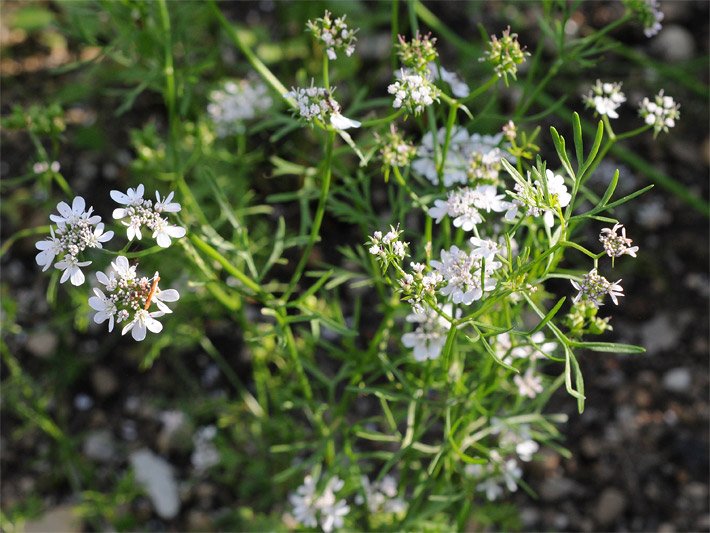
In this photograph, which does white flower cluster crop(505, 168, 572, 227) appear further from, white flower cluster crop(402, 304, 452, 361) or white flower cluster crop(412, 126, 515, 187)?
white flower cluster crop(402, 304, 452, 361)

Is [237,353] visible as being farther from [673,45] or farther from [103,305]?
[673,45]

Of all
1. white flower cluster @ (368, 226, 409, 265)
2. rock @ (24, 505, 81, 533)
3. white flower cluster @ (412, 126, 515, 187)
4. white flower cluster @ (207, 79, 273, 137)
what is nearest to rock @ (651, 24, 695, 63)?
white flower cluster @ (207, 79, 273, 137)

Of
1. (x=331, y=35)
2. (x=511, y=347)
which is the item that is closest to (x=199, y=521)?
(x=511, y=347)

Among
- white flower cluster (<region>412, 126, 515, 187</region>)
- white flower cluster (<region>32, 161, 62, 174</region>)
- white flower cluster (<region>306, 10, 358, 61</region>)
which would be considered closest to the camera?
white flower cluster (<region>306, 10, 358, 61</region>)

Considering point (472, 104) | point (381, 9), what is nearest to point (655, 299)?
point (472, 104)

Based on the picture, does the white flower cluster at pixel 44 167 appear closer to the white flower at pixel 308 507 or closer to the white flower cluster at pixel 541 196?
the white flower at pixel 308 507

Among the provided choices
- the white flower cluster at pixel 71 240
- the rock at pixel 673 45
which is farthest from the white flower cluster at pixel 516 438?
the rock at pixel 673 45
